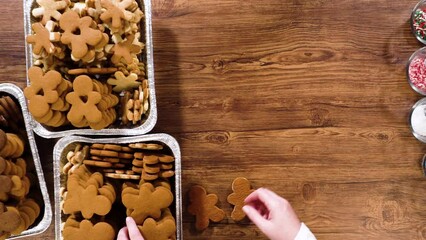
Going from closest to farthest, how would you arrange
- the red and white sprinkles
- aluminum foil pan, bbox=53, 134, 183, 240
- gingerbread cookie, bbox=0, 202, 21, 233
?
gingerbread cookie, bbox=0, 202, 21, 233
aluminum foil pan, bbox=53, 134, 183, 240
the red and white sprinkles

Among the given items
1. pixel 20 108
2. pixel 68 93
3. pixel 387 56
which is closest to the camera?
pixel 68 93

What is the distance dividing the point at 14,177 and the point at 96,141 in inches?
7.6

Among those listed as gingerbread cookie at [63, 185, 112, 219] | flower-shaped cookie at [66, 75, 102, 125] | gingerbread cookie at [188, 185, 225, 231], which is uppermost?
flower-shaped cookie at [66, 75, 102, 125]

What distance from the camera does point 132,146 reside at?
1062 millimetres

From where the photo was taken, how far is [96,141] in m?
1.08

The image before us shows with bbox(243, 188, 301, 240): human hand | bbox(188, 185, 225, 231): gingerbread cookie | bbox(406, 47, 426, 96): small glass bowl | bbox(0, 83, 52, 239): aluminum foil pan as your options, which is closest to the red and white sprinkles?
bbox(406, 47, 426, 96): small glass bowl

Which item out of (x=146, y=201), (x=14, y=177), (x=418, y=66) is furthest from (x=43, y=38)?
(x=418, y=66)

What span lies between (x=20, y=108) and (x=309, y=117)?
0.74 m

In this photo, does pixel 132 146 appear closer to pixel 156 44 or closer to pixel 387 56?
pixel 156 44

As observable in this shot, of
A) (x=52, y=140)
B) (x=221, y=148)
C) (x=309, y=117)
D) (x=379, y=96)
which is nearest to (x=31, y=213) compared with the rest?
(x=52, y=140)

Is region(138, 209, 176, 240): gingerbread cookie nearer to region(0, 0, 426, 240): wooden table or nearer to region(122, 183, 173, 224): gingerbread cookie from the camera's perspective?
region(122, 183, 173, 224): gingerbread cookie

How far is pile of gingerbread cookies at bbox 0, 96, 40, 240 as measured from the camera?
0.98 m

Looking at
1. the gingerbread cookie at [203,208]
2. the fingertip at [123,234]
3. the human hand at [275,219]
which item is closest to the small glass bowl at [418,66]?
the human hand at [275,219]

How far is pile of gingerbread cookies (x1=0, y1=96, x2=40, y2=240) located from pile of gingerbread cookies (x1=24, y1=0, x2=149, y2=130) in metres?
0.10
